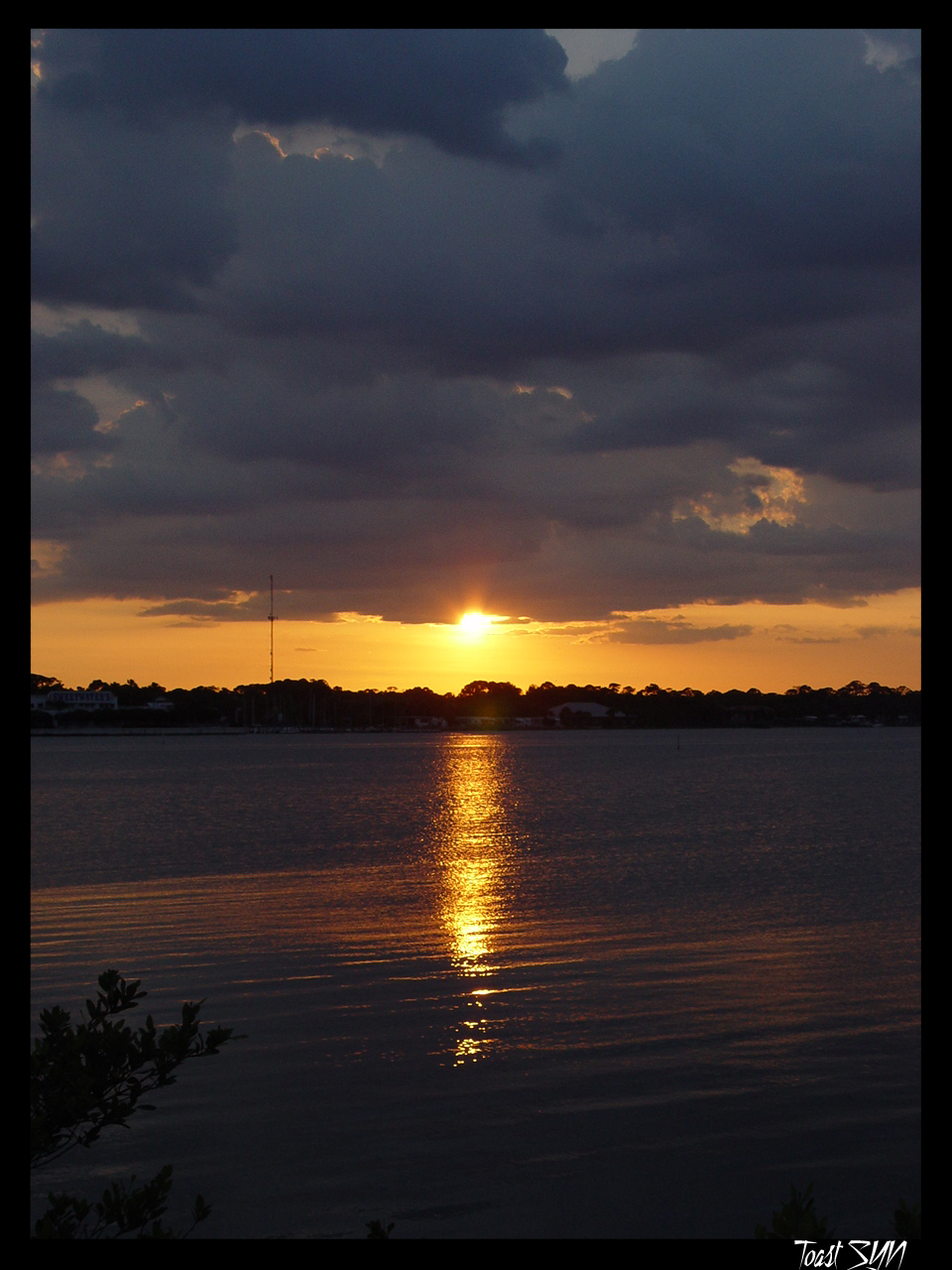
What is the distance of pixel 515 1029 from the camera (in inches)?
774

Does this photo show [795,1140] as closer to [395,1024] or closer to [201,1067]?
[395,1024]

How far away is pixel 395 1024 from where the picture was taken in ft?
65.2

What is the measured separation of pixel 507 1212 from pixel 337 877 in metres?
30.4

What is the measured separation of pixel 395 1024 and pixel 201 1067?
363 centimetres

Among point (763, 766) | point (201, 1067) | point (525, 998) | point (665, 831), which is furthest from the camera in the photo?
point (763, 766)

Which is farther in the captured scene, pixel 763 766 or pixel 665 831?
pixel 763 766

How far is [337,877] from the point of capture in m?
42.5

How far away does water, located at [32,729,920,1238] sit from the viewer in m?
13.4

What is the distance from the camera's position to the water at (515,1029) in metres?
13.4
